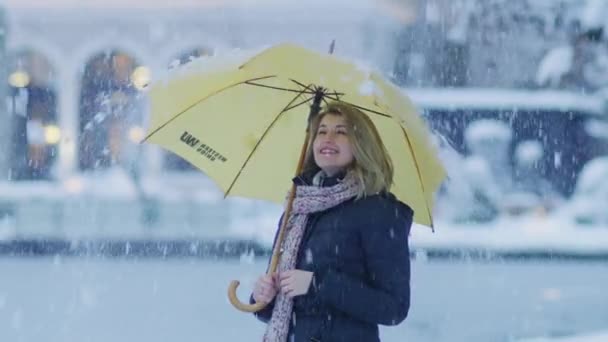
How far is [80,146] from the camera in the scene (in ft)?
74.6


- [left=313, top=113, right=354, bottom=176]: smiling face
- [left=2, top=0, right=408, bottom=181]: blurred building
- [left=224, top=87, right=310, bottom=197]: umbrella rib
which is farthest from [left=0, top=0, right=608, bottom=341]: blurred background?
[left=313, top=113, right=354, bottom=176]: smiling face

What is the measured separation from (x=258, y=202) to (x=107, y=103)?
7.83 meters

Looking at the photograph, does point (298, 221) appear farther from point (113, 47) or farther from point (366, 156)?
point (113, 47)

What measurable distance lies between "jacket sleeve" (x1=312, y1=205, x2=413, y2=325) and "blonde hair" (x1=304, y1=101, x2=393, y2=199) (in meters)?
0.08

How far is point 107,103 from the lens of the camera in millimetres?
24312

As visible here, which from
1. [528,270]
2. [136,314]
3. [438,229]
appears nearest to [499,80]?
[438,229]

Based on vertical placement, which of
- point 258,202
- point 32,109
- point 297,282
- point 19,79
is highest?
point 19,79

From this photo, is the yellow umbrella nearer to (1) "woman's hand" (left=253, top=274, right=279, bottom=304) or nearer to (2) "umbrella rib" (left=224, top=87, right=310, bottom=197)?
(2) "umbrella rib" (left=224, top=87, right=310, bottom=197)

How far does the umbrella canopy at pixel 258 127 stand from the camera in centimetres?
323

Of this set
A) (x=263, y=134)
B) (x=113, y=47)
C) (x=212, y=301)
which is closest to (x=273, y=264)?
(x=263, y=134)

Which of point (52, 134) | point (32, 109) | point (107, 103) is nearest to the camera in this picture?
point (52, 134)

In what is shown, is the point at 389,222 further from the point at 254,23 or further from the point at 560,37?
the point at 254,23

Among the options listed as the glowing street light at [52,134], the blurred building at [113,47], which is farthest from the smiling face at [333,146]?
the glowing street light at [52,134]

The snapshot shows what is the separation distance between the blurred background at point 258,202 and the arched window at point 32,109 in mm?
50
